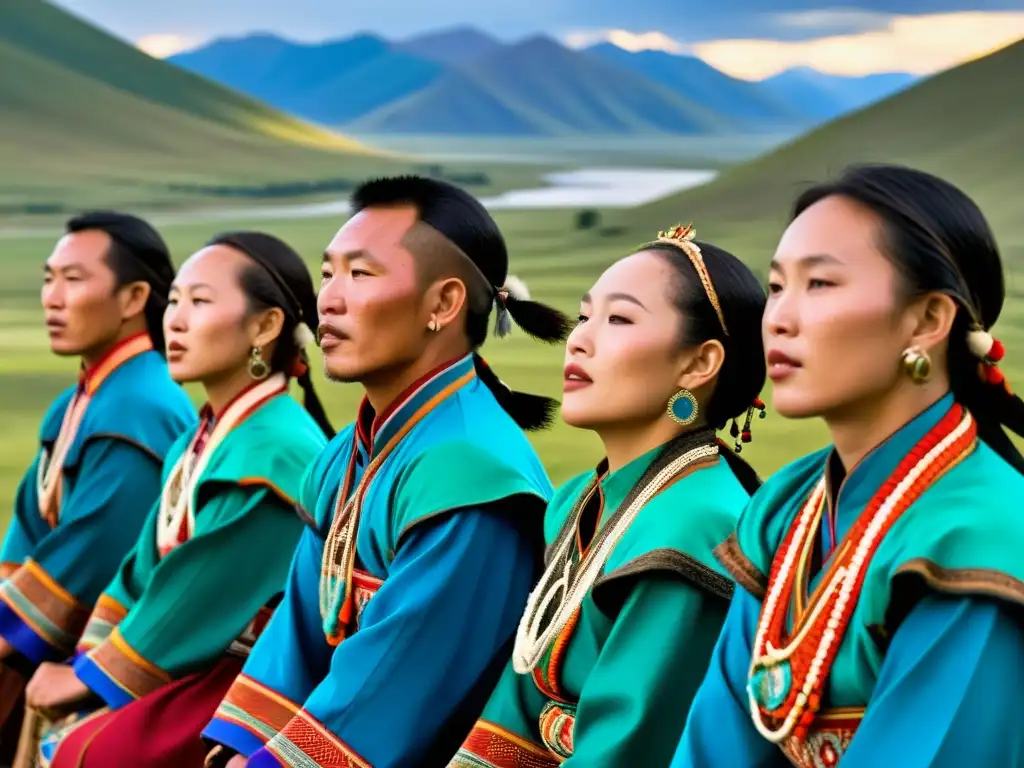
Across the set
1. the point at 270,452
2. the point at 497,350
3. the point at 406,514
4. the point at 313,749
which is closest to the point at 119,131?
the point at 497,350

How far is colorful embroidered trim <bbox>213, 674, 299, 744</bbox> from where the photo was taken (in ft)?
9.08

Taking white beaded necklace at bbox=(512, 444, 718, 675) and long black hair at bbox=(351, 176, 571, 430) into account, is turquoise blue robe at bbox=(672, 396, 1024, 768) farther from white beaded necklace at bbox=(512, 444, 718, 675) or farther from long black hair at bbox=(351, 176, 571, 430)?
long black hair at bbox=(351, 176, 571, 430)

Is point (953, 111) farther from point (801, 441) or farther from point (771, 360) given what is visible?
point (771, 360)

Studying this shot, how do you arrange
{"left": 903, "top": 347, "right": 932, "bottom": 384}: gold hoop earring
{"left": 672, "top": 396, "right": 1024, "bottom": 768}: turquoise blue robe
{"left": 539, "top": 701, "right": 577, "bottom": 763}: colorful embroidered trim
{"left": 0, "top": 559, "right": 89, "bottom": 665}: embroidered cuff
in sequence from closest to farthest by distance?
{"left": 672, "top": 396, "right": 1024, "bottom": 768}: turquoise blue robe → {"left": 903, "top": 347, "right": 932, "bottom": 384}: gold hoop earring → {"left": 539, "top": 701, "right": 577, "bottom": 763}: colorful embroidered trim → {"left": 0, "top": 559, "right": 89, "bottom": 665}: embroidered cuff

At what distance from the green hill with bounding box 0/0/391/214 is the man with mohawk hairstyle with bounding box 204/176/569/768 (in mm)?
13114

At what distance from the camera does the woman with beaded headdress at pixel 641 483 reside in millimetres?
2186

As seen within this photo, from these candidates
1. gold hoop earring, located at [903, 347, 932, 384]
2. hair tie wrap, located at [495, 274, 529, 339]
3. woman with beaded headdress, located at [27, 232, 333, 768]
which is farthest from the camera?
woman with beaded headdress, located at [27, 232, 333, 768]

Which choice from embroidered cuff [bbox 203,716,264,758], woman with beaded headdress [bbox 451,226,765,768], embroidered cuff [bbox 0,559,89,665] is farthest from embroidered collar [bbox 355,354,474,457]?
embroidered cuff [bbox 0,559,89,665]

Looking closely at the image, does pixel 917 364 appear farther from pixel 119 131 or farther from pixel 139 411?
pixel 119 131

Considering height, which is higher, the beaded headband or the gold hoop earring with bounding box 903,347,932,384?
the beaded headband

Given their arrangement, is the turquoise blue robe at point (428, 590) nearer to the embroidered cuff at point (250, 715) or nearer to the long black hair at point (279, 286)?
the embroidered cuff at point (250, 715)

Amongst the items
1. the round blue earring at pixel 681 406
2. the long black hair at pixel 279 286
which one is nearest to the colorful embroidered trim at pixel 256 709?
the long black hair at pixel 279 286

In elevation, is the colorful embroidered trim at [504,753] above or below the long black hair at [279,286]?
below

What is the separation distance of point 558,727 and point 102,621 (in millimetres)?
1477
